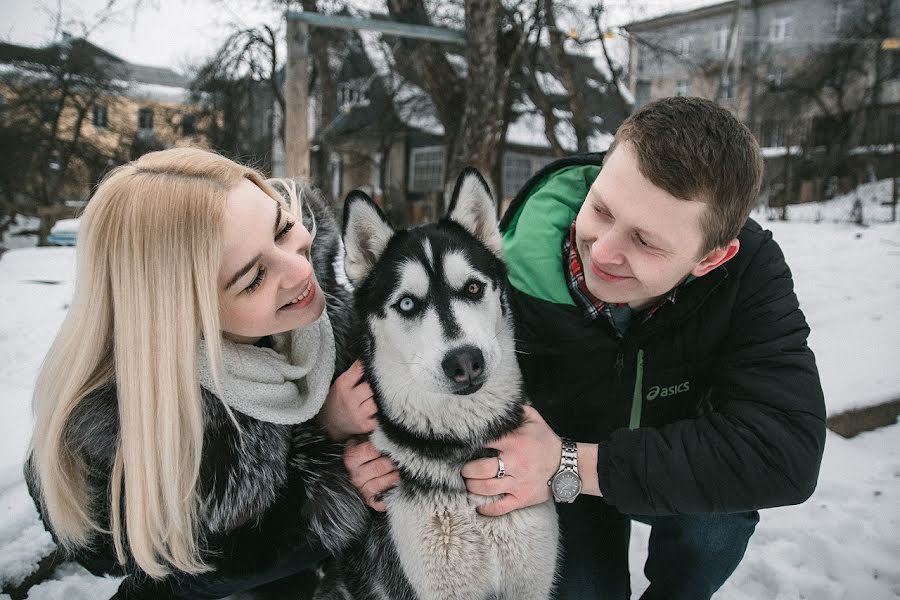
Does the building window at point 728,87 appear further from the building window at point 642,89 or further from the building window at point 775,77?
the building window at point 642,89

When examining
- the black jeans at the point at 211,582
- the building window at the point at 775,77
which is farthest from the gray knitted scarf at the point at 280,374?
the building window at the point at 775,77

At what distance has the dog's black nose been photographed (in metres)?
1.34

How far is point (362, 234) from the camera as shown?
1.69 meters

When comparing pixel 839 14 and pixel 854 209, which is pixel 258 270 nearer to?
pixel 854 209

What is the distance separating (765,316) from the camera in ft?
5.27

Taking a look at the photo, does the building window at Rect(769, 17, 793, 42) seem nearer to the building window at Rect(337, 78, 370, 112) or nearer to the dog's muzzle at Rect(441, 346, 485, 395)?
the building window at Rect(337, 78, 370, 112)

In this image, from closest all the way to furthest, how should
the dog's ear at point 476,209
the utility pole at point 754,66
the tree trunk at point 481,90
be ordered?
the dog's ear at point 476,209, the tree trunk at point 481,90, the utility pole at point 754,66

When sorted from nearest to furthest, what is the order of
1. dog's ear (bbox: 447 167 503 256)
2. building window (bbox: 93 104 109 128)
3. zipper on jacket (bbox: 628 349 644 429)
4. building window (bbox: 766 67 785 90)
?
dog's ear (bbox: 447 167 503 256)
zipper on jacket (bbox: 628 349 644 429)
building window (bbox: 93 104 109 128)
building window (bbox: 766 67 785 90)

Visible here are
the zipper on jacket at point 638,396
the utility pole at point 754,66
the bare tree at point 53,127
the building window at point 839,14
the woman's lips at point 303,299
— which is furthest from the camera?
the utility pole at point 754,66

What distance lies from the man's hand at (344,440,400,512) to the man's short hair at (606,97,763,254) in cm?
114

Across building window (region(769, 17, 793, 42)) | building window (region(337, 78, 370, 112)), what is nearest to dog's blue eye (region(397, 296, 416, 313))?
building window (region(337, 78, 370, 112))

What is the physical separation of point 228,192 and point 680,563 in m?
1.88

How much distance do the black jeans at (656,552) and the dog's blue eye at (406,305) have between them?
942mm

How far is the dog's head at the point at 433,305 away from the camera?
1441 millimetres
